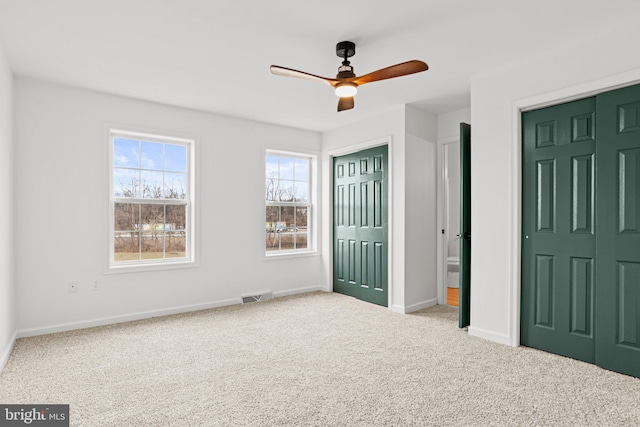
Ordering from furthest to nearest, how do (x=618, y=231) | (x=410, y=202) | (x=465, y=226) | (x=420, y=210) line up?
(x=420, y=210)
(x=410, y=202)
(x=465, y=226)
(x=618, y=231)

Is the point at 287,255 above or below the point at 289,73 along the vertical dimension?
below

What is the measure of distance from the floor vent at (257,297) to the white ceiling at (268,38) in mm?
2566

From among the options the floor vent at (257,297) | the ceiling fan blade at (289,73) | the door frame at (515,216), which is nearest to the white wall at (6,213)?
the ceiling fan blade at (289,73)

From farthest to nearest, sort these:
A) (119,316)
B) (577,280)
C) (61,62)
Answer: (119,316) < (61,62) < (577,280)

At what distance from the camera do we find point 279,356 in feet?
9.96

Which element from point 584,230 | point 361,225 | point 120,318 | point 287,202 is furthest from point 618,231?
point 120,318

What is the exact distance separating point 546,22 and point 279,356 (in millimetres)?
3113

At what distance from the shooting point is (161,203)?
440cm

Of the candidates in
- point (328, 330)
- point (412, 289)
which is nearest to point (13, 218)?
point (328, 330)

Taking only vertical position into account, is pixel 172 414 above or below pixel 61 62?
below

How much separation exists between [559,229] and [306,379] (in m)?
2.29

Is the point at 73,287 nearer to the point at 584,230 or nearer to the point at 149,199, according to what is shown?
the point at 149,199

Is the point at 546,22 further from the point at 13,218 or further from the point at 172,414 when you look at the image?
the point at 13,218

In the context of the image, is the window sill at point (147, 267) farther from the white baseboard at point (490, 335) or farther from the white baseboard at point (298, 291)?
the white baseboard at point (490, 335)
